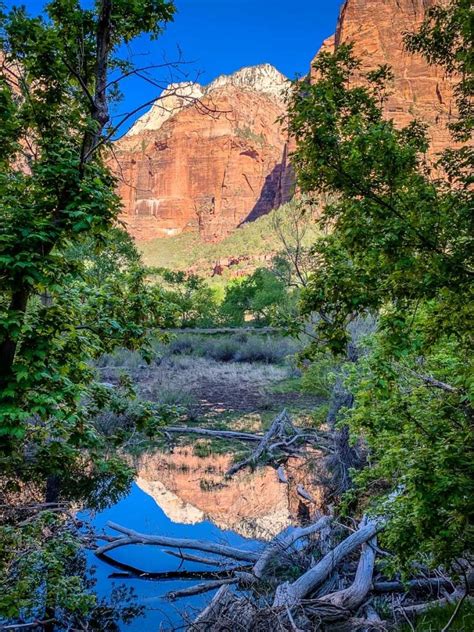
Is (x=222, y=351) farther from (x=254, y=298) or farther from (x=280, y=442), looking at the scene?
(x=280, y=442)

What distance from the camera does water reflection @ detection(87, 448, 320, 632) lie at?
6.68 meters

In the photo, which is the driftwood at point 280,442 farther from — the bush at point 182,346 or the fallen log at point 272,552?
the bush at point 182,346

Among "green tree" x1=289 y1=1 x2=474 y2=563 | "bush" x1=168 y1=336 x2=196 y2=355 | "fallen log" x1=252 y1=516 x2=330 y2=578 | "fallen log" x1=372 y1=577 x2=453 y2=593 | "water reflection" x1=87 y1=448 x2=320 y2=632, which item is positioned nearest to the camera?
"green tree" x1=289 y1=1 x2=474 y2=563

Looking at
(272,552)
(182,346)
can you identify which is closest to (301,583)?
(272,552)

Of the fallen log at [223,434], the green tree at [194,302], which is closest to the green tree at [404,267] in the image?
the fallen log at [223,434]

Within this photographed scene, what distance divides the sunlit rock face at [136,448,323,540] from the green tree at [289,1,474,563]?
498 cm

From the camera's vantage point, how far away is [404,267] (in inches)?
114

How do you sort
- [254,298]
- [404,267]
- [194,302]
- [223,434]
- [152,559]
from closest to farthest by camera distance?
[404,267]
[152,559]
[223,434]
[254,298]
[194,302]

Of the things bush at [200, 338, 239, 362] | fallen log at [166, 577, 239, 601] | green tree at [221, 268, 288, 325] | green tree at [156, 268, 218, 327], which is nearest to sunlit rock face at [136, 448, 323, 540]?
fallen log at [166, 577, 239, 601]

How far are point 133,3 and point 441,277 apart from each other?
3.65 m

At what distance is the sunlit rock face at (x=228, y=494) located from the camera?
29.6ft

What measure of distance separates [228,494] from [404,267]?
28.0 feet

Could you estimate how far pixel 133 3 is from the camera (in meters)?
4.06

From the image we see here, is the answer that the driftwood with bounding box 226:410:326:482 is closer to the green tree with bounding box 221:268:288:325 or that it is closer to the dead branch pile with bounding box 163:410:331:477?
the dead branch pile with bounding box 163:410:331:477
